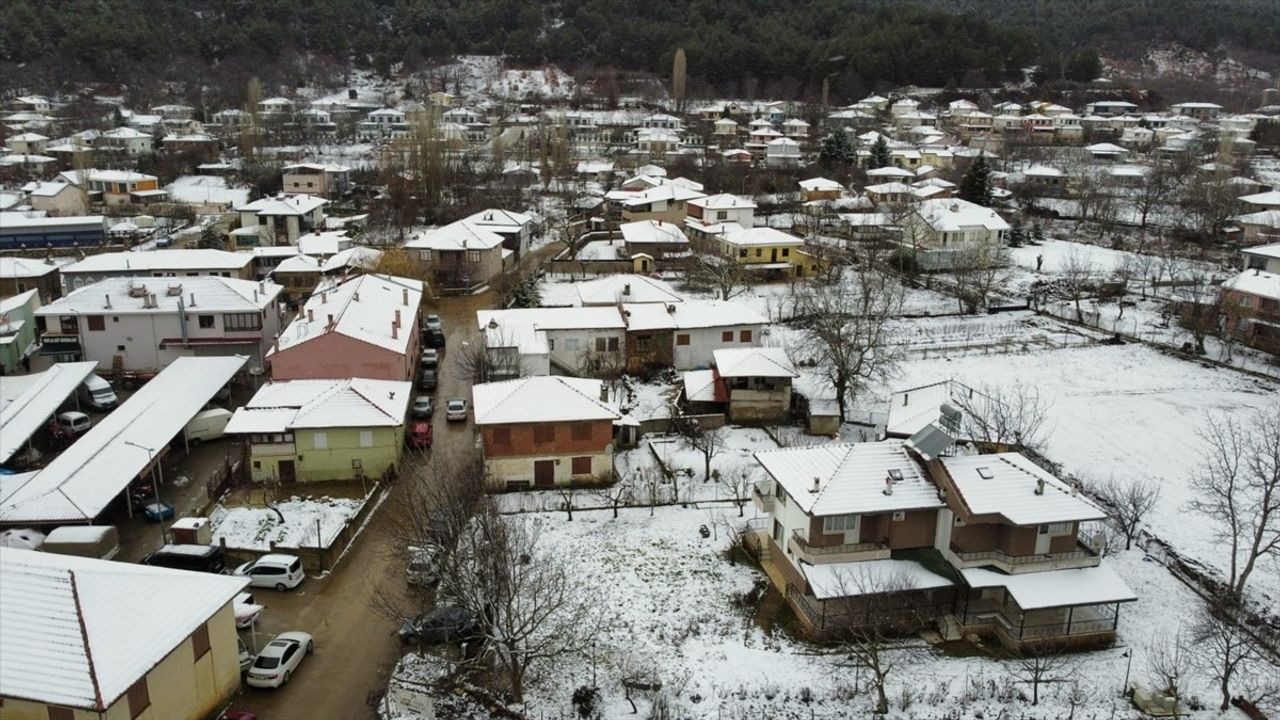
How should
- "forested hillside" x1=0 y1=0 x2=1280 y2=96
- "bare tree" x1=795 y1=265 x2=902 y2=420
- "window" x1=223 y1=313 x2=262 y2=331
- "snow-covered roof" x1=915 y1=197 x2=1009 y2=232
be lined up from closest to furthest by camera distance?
1. "bare tree" x1=795 y1=265 x2=902 y2=420
2. "window" x1=223 y1=313 x2=262 y2=331
3. "snow-covered roof" x1=915 y1=197 x2=1009 y2=232
4. "forested hillside" x1=0 y1=0 x2=1280 y2=96

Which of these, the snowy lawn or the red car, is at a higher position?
the red car

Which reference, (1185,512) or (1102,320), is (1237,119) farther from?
(1185,512)

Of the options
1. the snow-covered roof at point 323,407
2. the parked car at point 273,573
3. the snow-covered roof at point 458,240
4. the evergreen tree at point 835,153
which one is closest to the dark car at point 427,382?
the snow-covered roof at point 323,407

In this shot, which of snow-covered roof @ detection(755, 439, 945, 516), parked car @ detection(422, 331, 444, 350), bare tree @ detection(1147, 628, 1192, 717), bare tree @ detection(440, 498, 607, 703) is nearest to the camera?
bare tree @ detection(440, 498, 607, 703)

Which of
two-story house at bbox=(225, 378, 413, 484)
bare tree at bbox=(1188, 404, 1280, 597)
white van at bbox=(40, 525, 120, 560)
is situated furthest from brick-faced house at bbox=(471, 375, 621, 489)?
bare tree at bbox=(1188, 404, 1280, 597)

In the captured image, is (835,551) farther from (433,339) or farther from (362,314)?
(433,339)

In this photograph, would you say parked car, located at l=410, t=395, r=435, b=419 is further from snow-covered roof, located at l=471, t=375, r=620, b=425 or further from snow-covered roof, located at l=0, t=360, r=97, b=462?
snow-covered roof, located at l=0, t=360, r=97, b=462

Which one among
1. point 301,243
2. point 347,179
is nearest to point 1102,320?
point 301,243

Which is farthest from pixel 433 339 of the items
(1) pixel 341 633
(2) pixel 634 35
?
(2) pixel 634 35
